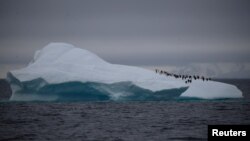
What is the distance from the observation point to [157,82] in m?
45.8

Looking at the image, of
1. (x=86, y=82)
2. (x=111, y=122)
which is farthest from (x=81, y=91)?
(x=111, y=122)

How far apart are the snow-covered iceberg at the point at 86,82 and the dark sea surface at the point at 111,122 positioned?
6.30 feet

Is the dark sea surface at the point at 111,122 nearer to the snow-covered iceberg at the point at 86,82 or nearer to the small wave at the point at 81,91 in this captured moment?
the small wave at the point at 81,91

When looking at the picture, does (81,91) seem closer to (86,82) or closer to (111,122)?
(86,82)

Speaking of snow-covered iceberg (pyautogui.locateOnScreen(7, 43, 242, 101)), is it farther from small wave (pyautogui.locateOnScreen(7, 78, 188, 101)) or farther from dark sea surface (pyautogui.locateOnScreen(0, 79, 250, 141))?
dark sea surface (pyautogui.locateOnScreen(0, 79, 250, 141))

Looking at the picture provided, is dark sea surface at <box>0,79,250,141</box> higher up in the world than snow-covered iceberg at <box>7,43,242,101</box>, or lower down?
lower down

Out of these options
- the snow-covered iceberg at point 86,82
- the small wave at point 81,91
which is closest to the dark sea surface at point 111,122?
the small wave at point 81,91

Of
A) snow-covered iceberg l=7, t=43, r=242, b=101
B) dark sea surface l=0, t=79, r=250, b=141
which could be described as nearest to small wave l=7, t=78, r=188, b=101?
snow-covered iceberg l=7, t=43, r=242, b=101

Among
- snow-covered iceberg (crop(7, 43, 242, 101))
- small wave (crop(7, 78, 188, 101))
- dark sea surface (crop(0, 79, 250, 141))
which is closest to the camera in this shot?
dark sea surface (crop(0, 79, 250, 141))

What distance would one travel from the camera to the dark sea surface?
27.5 metres

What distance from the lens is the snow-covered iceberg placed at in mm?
44719

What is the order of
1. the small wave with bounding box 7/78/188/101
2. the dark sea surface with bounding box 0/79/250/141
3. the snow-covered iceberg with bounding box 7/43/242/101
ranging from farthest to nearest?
the small wave with bounding box 7/78/188/101 → the snow-covered iceberg with bounding box 7/43/242/101 → the dark sea surface with bounding box 0/79/250/141

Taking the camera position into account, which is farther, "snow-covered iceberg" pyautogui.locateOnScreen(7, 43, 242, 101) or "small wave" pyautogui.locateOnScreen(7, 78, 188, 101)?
"small wave" pyautogui.locateOnScreen(7, 78, 188, 101)

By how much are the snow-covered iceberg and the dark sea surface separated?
1.92 m
